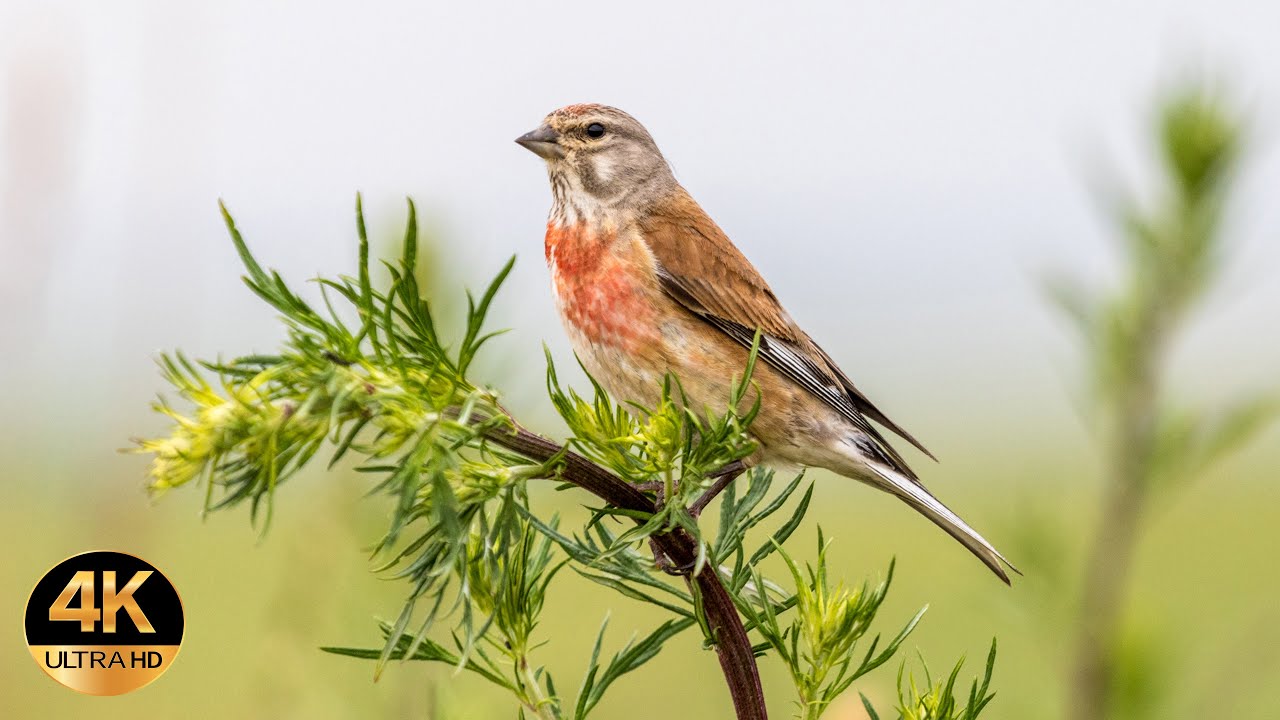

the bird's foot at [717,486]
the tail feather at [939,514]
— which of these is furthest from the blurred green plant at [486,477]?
the tail feather at [939,514]

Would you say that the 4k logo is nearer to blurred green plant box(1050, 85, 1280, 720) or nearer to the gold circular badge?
the gold circular badge

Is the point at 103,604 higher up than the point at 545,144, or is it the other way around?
the point at 545,144

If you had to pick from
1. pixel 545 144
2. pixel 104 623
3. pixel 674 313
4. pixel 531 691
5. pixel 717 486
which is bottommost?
Result: pixel 104 623

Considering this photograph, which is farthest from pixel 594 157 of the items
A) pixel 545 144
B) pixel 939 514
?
pixel 939 514

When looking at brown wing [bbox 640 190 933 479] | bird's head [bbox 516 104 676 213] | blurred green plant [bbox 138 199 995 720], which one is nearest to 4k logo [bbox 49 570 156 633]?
blurred green plant [bbox 138 199 995 720]

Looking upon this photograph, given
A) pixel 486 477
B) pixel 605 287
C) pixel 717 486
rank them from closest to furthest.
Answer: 1. pixel 486 477
2. pixel 717 486
3. pixel 605 287

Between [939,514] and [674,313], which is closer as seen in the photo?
[939,514]

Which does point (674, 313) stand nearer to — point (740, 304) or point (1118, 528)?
point (740, 304)

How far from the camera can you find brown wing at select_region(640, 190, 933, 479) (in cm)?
297

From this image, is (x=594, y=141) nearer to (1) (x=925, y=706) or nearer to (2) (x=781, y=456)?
(2) (x=781, y=456)

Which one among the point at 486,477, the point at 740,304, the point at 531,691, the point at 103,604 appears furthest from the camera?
the point at 740,304

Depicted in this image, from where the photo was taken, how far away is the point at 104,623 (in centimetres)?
161

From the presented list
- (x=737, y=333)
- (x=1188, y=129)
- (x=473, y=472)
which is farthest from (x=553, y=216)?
(x=473, y=472)

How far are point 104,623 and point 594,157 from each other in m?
2.04
